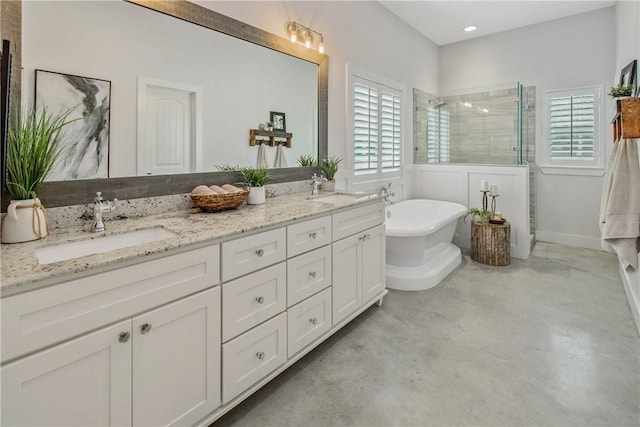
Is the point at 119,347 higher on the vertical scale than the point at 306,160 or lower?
lower

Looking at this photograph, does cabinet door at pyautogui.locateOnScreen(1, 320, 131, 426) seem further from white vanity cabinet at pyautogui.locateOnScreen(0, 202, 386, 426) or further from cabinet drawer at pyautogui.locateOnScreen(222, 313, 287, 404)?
cabinet drawer at pyautogui.locateOnScreen(222, 313, 287, 404)

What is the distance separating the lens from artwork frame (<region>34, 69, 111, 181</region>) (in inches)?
58.5

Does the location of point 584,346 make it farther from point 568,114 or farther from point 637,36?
point 568,114

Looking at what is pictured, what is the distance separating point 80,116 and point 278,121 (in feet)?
4.29

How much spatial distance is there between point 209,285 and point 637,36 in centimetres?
347

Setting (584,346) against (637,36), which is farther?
(637,36)

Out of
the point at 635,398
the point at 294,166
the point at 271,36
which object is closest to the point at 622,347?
the point at 635,398

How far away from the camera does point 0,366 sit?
891mm

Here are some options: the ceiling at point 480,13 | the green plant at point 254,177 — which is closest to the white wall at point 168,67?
the green plant at point 254,177

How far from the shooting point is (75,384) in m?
1.04

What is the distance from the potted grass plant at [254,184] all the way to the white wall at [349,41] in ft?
3.32

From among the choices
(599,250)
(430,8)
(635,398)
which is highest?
(430,8)

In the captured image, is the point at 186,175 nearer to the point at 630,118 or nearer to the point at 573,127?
the point at 630,118

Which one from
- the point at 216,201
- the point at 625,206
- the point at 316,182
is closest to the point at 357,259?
the point at 316,182
